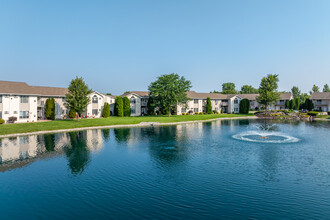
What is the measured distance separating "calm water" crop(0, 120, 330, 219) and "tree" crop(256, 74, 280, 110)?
54.2 m

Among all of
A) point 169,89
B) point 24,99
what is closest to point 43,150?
point 24,99

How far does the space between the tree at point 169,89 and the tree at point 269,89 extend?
102ft

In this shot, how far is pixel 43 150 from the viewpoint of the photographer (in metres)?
25.3

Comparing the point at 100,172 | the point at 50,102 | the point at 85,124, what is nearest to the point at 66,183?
the point at 100,172

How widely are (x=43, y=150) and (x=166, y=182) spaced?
17.9 meters

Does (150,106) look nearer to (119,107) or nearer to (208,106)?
(119,107)

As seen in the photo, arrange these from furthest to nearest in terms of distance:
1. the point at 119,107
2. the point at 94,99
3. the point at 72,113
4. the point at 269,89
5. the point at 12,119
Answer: the point at 269,89, the point at 119,107, the point at 94,99, the point at 72,113, the point at 12,119

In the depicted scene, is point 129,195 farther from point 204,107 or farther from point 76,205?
point 204,107

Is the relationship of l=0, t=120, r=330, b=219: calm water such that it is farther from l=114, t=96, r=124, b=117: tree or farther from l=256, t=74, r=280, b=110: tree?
l=256, t=74, r=280, b=110: tree

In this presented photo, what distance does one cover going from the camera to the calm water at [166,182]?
11594 millimetres

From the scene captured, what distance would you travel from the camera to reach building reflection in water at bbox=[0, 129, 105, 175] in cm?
1992

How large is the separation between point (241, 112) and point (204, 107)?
50.2ft

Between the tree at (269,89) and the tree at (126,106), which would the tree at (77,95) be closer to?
the tree at (126,106)

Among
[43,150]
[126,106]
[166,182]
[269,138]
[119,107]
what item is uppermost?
[126,106]
